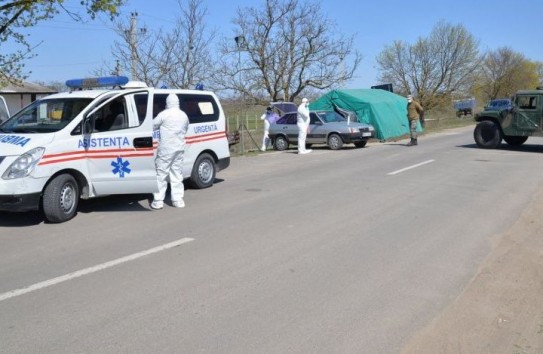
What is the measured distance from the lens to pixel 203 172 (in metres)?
10.6

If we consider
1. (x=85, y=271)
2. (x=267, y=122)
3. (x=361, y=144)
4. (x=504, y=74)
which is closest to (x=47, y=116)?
(x=85, y=271)

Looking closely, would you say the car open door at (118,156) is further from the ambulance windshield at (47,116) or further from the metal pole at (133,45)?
the metal pole at (133,45)

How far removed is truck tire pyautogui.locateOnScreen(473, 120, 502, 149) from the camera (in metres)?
17.8

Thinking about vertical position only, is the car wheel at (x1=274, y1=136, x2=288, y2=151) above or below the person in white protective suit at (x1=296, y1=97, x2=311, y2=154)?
below

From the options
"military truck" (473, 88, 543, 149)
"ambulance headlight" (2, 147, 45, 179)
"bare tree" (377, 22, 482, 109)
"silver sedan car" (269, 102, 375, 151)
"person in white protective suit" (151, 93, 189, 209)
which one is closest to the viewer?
"ambulance headlight" (2, 147, 45, 179)

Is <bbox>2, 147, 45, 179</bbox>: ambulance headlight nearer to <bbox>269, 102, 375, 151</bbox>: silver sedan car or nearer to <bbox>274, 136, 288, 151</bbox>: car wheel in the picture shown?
<bbox>269, 102, 375, 151</bbox>: silver sedan car

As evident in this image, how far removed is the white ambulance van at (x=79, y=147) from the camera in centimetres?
712

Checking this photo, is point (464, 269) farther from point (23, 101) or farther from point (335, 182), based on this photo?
point (23, 101)

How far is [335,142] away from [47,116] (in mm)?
12776

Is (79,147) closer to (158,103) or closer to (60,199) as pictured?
(60,199)

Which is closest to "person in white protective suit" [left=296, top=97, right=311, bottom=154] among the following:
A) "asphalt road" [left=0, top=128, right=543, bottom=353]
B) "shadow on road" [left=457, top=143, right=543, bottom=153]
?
"shadow on road" [left=457, top=143, right=543, bottom=153]

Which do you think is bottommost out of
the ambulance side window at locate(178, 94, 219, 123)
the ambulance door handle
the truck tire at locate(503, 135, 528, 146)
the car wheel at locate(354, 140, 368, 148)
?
the car wheel at locate(354, 140, 368, 148)

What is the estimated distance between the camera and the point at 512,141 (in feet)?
61.7

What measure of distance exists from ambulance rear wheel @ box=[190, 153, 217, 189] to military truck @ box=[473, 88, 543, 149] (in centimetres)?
1104
